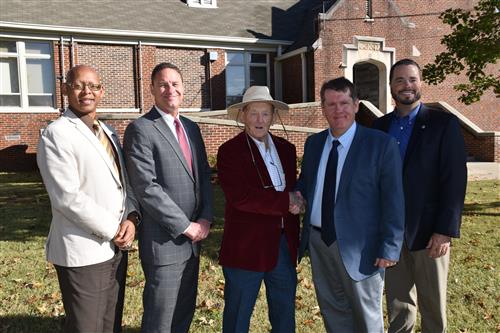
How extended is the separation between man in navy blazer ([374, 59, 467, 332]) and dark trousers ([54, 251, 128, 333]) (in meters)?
2.20

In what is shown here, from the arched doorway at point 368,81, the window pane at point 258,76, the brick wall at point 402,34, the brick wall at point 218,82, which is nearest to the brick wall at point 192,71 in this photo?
the brick wall at point 218,82

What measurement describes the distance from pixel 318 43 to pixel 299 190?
1519 centimetres

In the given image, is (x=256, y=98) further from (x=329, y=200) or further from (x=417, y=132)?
(x=417, y=132)

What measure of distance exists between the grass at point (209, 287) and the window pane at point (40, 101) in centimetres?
955

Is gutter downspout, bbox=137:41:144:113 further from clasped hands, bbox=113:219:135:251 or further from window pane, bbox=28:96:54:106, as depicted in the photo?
clasped hands, bbox=113:219:135:251

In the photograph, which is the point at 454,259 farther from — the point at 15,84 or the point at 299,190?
the point at 15,84

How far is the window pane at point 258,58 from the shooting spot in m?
A: 19.7

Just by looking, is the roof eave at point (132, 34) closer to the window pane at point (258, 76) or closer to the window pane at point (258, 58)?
the window pane at point (258, 58)

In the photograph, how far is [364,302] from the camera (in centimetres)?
308

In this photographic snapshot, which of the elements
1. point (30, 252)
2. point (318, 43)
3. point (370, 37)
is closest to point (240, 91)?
point (318, 43)

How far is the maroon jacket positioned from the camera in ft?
10.5

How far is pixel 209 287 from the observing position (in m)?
5.23

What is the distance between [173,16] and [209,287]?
16073 millimetres

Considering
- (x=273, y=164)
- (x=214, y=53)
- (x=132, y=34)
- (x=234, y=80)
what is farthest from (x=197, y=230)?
(x=234, y=80)
